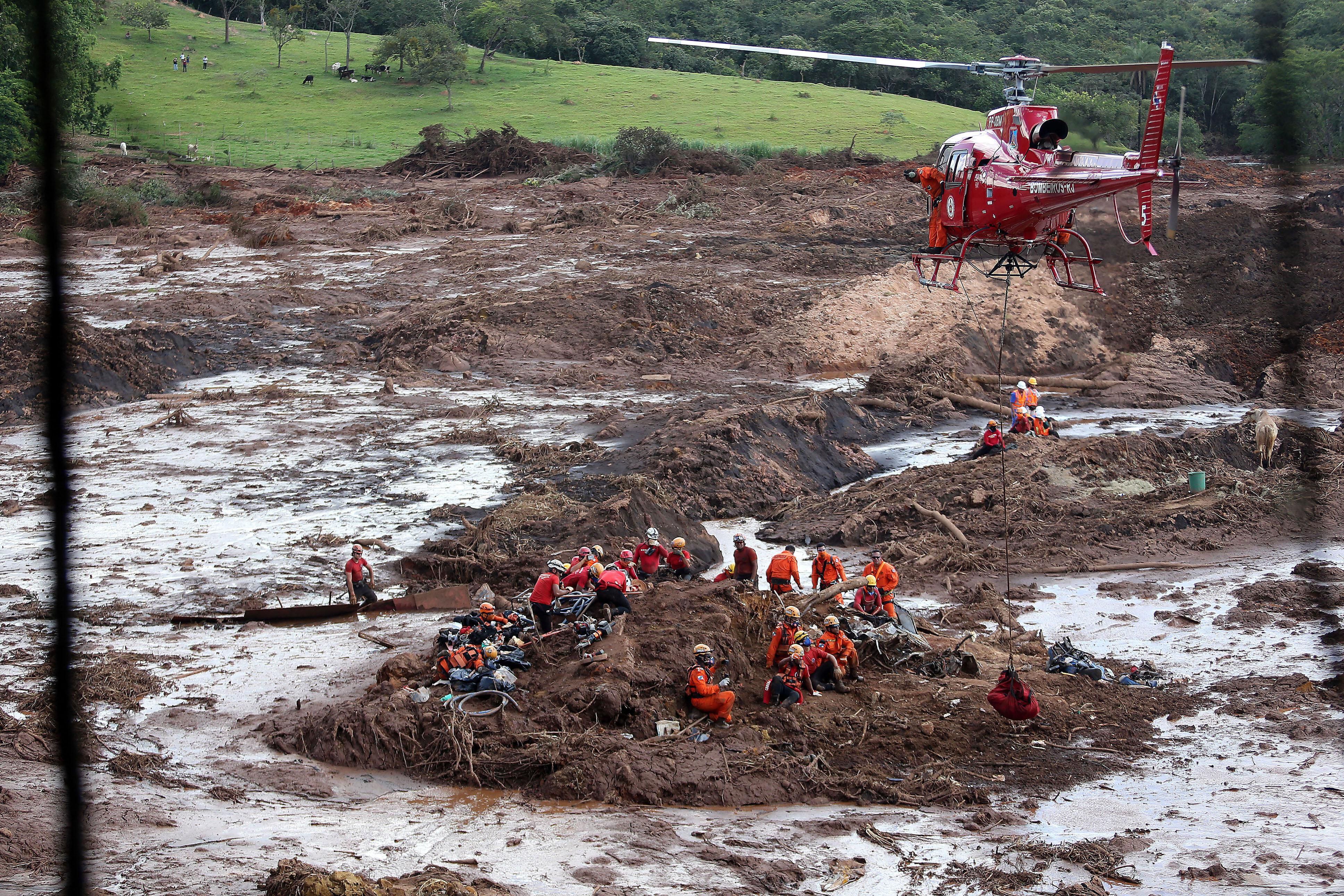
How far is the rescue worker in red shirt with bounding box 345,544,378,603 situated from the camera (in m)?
16.6

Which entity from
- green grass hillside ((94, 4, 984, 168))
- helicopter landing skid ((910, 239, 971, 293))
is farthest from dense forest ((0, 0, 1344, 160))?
helicopter landing skid ((910, 239, 971, 293))

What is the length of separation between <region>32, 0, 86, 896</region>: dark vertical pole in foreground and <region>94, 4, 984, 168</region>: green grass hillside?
57661mm

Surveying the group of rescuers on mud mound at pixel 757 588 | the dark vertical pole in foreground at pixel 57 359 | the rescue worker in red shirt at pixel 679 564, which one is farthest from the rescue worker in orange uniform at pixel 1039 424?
the dark vertical pole in foreground at pixel 57 359

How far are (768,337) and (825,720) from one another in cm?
2096

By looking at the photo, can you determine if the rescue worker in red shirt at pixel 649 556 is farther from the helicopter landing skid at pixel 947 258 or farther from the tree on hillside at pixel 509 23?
the tree on hillside at pixel 509 23

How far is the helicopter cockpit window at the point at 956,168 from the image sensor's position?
16156 millimetres

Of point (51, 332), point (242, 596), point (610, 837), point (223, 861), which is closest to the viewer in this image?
point (51, 332)

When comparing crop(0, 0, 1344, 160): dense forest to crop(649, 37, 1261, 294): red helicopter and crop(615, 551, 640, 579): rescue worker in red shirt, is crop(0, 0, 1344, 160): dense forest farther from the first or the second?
crop(615, 551, 640, 579): rescue worker in red shirt

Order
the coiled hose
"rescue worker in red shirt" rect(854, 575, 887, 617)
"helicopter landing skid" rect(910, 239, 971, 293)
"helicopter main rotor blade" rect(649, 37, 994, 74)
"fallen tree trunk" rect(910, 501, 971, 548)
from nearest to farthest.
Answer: the coiled hose
"helicopter main rotor blade" rect(649, 37, 994, 74)
"rescue worker in red shirt" rect(854, 575, 887, 617)
"helicopter landing skid" rect(910, 239, 971, 293)
"fallen tree trunk" rect(910, 501, 971, 548)

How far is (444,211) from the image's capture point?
47562 mm

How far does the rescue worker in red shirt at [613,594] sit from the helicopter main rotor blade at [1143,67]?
26.7 feet

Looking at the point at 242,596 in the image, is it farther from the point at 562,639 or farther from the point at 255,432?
the point at 255,432

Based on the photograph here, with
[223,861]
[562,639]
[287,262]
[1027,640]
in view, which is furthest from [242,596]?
[287,262]

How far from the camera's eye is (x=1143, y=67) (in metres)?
13.9
